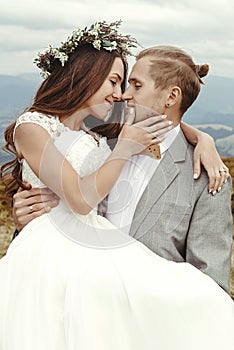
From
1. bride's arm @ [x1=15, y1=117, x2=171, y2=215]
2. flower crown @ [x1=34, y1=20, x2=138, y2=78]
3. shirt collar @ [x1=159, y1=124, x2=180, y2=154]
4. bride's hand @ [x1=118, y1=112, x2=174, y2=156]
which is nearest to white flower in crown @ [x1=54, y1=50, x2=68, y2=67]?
flower crown @ [x1=34, y1=20, x2=138, y2=78]

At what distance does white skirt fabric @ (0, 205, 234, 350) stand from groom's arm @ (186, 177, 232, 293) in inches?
12.0

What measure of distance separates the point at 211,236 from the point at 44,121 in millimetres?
1335

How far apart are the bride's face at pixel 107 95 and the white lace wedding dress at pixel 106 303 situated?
101cm

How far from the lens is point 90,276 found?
3.45 metres

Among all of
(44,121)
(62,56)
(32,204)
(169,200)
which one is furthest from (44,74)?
(169,200)

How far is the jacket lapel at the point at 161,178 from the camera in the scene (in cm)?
402

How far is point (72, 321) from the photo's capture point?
135 inches

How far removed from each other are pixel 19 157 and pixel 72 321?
1.33 m

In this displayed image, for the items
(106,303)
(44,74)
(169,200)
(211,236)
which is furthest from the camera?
(44,74)

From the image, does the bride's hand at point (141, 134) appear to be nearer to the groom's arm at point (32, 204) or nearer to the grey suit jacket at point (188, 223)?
the grey suit jacket at point (188, 223)

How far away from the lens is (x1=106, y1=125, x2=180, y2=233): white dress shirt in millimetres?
Result: 4043

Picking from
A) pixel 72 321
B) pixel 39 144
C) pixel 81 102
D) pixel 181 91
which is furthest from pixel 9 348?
pixel 181 91

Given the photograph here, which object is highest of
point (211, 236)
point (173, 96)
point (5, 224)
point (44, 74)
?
point (173, 96)

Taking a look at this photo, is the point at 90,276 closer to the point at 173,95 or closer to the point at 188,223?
the point at 188,223
